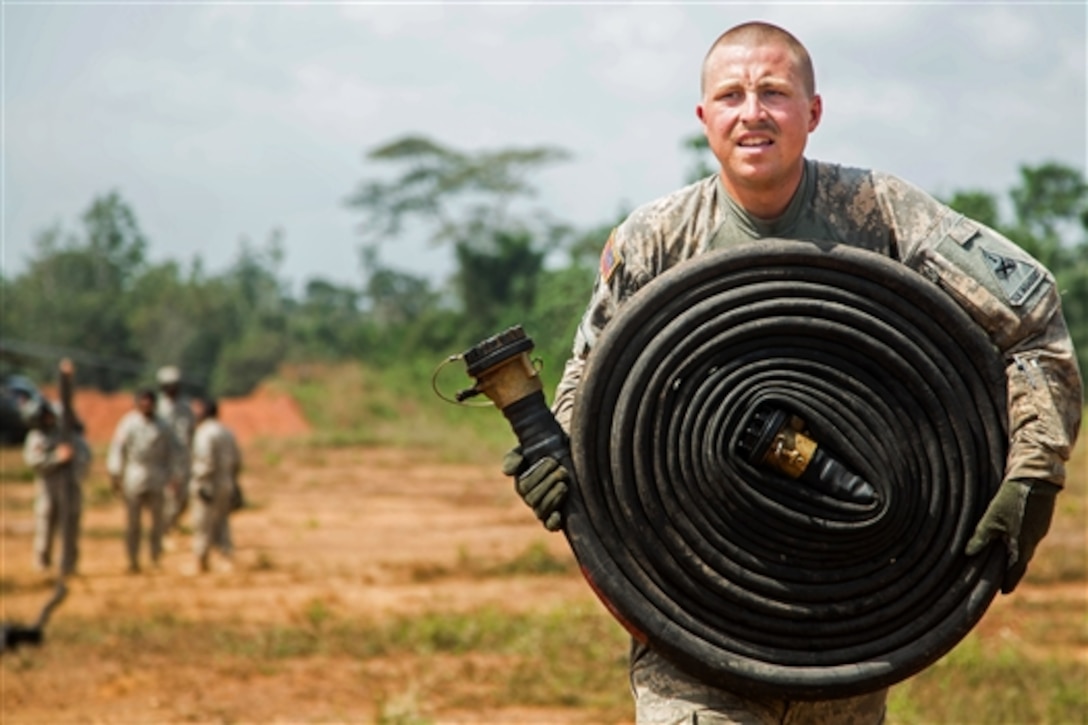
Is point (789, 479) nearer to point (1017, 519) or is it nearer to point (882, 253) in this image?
point (1017, 519)

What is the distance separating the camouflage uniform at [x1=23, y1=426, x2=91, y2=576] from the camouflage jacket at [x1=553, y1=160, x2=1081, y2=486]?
11740 millimetres

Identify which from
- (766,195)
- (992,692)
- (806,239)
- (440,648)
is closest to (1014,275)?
(806,239)

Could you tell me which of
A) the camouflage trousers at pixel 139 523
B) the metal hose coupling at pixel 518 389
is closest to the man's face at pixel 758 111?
the metal hose coupling at pixel 518 389

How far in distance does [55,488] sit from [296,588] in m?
3.04

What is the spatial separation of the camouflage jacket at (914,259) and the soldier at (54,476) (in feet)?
38.6

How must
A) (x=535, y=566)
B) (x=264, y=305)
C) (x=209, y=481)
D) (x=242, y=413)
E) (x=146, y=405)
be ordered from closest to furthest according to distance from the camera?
(x=535, y=566)
(x=209, y=481)
(x=146, y=405)
(x=242, y=413)
(x=264, y=305)

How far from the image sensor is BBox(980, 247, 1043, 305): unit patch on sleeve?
156 inches

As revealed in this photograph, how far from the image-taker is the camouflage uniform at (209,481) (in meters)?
16.5

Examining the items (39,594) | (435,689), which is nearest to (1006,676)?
(435,689)

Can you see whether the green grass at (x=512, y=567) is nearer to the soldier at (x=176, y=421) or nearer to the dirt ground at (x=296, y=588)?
the dirt ground at (x=296, y=588)

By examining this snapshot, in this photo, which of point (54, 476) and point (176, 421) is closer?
point (54, 476)

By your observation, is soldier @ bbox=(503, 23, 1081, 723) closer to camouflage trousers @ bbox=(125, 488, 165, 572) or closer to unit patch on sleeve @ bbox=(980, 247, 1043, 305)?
unit patch on sleeve @ bbox=(980, 247, 1043, 305)

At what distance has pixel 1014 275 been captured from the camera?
398cm

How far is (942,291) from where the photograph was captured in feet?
13.0
